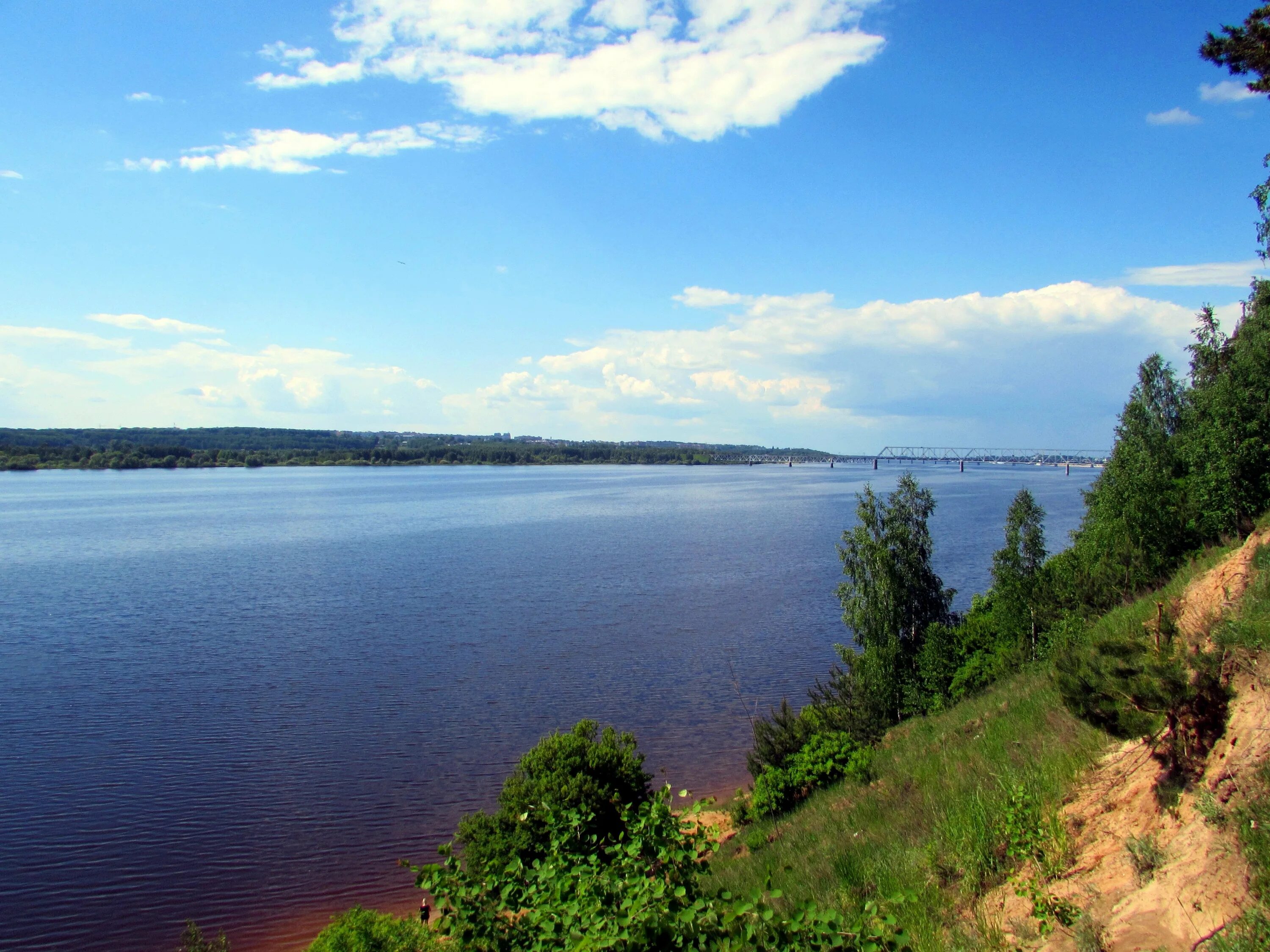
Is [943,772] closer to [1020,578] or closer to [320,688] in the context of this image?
[1020,578]

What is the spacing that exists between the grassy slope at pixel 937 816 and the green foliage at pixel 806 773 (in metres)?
0.58

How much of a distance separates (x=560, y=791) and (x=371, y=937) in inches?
167

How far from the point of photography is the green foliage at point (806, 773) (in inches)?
715

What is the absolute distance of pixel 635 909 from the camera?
17.0 ft

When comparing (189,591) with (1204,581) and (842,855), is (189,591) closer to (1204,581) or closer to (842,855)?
(842,855)

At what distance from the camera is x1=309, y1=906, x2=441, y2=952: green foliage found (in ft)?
40.9

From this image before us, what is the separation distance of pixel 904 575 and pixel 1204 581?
18.8 meters

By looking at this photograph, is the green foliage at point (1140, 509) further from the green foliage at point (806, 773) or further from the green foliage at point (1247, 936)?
the green foliage at point (1247, 936)

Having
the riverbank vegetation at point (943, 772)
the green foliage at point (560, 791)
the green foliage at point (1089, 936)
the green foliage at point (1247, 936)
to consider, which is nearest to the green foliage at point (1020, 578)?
the riverbank vegetation at point (943, 772)

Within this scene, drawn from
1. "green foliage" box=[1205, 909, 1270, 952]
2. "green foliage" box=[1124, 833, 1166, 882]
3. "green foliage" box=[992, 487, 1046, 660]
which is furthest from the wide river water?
"green foliage" box=[1205, 909, 1270, 952]

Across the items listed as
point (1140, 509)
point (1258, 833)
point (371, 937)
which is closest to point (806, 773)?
point (371, 937)

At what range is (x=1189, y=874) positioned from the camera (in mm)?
6062

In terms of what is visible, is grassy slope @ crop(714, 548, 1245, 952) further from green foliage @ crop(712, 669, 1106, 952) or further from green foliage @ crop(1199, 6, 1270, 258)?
green foliage @ crop(1199, 6, 1270, 258)

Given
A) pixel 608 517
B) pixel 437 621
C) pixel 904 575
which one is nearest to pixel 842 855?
pixel 904 575
